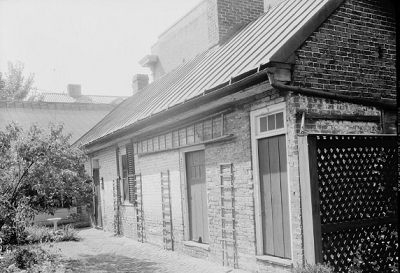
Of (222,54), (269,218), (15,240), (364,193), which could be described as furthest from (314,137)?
(15,240)

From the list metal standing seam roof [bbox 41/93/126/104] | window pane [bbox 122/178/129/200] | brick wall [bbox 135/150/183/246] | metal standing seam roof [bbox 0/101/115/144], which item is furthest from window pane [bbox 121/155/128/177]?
metal standing seam roof [bbox 41/93/126/104]

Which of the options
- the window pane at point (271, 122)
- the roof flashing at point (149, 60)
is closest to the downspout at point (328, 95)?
the window pane at point (271, 122)

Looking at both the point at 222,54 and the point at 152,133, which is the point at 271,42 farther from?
the point at 152,133

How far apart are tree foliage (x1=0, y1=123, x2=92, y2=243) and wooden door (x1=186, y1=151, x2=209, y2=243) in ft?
9.05

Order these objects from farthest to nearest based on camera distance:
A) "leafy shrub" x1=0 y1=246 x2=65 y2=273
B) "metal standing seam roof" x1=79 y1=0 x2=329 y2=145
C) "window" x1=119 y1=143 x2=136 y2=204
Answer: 1. "window" x1=119 y1=143 x2=136 y2=204
2. "leafy shrub" x1=0 y1=246 x2=65 y2=273
3. "metal standing seam roof" x1=79 y1=0 x2=329 y2=145

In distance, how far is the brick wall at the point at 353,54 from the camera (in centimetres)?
691

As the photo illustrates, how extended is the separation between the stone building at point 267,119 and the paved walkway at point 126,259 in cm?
34

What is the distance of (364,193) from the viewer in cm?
655

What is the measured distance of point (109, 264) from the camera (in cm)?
970

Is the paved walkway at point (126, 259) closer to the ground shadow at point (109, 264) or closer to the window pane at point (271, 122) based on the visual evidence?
the ground shadow at point (109, 264)

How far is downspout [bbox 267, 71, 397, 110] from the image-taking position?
6.46m

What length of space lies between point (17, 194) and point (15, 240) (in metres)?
1.65

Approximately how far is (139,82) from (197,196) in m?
13.2

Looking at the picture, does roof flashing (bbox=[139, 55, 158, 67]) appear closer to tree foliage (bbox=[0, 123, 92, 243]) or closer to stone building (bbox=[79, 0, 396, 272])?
stone building (bbox=[79, 0, 396, 272])
